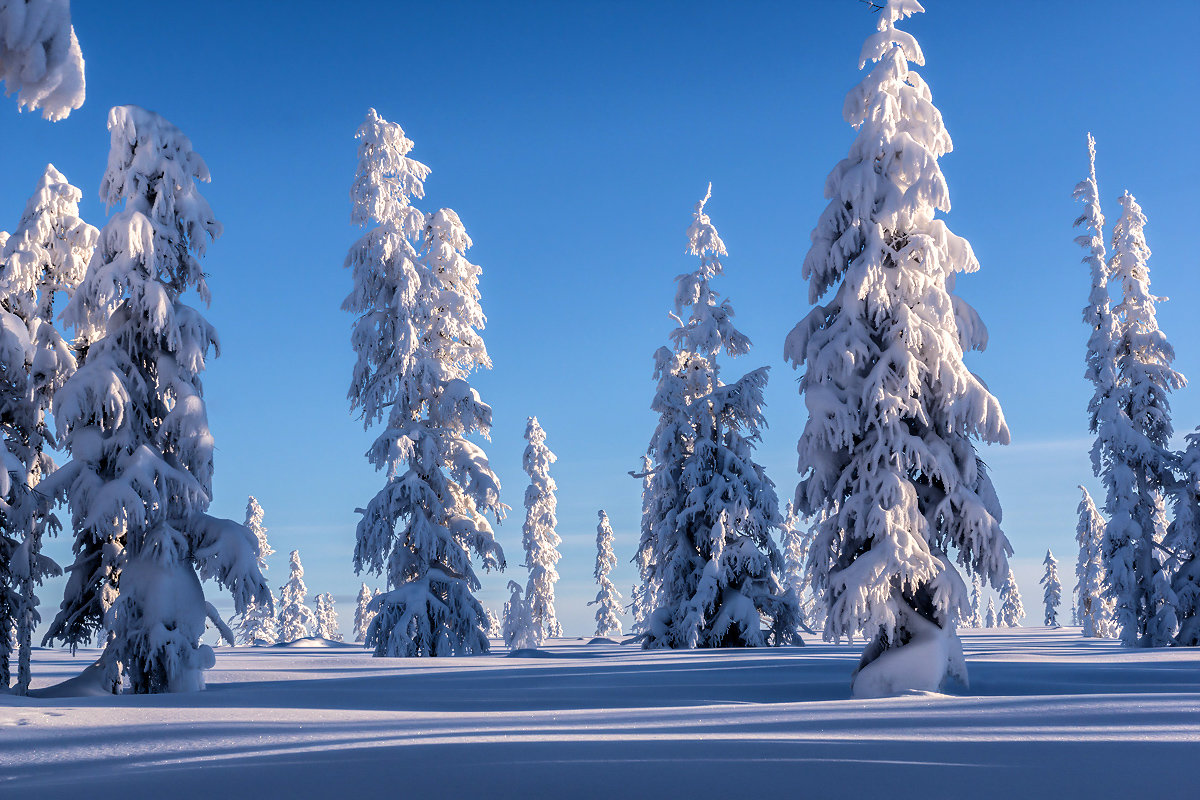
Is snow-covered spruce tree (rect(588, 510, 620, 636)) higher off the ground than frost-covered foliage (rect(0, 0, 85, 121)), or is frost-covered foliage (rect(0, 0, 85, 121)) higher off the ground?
frost-covered foliage (rect(0, 0, 85, 121))

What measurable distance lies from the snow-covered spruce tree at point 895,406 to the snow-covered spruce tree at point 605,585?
54954 millimetres

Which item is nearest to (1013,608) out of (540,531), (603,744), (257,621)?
(540,531)

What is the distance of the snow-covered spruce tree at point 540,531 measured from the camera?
54219mm

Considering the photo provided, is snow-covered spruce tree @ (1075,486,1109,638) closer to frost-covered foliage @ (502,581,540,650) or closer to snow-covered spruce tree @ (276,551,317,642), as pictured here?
frost-covered foliage @ (502,581,540,650)

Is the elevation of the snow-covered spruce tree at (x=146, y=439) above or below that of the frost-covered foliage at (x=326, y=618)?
above

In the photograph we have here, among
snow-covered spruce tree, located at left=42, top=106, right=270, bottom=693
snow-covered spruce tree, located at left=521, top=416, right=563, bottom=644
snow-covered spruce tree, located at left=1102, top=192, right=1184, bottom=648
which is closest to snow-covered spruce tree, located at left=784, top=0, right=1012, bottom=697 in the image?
snow-covered spruce tree, located at left=42, top=106, right=270, bottom=693

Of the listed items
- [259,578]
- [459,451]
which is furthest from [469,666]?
[459,451]

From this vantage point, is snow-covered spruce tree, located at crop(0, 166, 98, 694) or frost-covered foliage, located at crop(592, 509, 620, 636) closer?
snow-covered spruce tree, located at crop(0, 166, 98, 694)

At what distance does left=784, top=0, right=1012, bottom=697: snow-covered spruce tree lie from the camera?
44.2ft

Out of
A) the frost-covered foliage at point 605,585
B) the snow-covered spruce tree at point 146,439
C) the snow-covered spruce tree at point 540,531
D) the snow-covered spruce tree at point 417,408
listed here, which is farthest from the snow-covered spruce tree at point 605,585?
the snow-covered spruce tree at point 146,439

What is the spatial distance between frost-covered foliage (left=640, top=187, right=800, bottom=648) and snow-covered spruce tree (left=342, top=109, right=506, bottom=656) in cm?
604

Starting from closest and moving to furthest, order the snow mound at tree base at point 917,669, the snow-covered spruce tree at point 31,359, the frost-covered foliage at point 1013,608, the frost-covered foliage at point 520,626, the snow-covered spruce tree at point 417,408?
the snow mound at tree base at point 917,669 → the snow-covered spruce tree at point 31,359 → the snow-covered spruce tree at point 417,408 → the frost-covered foliage at point 520,626 → the frost-covered foliage at point 1013,608

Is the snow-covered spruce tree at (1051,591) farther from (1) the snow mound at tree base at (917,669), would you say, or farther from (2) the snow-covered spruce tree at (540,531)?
(1) the snow mound at tree base at (917,669)

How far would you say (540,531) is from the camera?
55781 millimetres
